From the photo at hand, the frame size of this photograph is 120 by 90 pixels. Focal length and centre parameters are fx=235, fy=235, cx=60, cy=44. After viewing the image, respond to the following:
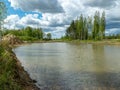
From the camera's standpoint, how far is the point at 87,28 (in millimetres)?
145750

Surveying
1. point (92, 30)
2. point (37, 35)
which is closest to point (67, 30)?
point (37, 35)

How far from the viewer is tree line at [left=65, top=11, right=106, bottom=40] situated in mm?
131400

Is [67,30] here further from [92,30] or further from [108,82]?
[108,82]

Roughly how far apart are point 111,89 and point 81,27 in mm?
130791

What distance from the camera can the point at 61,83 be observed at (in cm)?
1648

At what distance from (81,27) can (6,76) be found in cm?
13577

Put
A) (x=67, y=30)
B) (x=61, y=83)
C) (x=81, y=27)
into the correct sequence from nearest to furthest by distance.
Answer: (x=61, y=83) → (x=81, y=27) → (x=67, y=30)

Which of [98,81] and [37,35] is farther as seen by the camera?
[37,35]

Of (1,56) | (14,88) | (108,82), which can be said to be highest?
(1,56)

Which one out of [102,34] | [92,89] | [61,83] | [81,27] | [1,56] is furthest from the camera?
[81,27]

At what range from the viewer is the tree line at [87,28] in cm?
13140

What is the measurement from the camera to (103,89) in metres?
14.8

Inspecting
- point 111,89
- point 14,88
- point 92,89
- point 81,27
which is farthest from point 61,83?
point 81,27

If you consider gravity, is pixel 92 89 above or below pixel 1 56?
below
